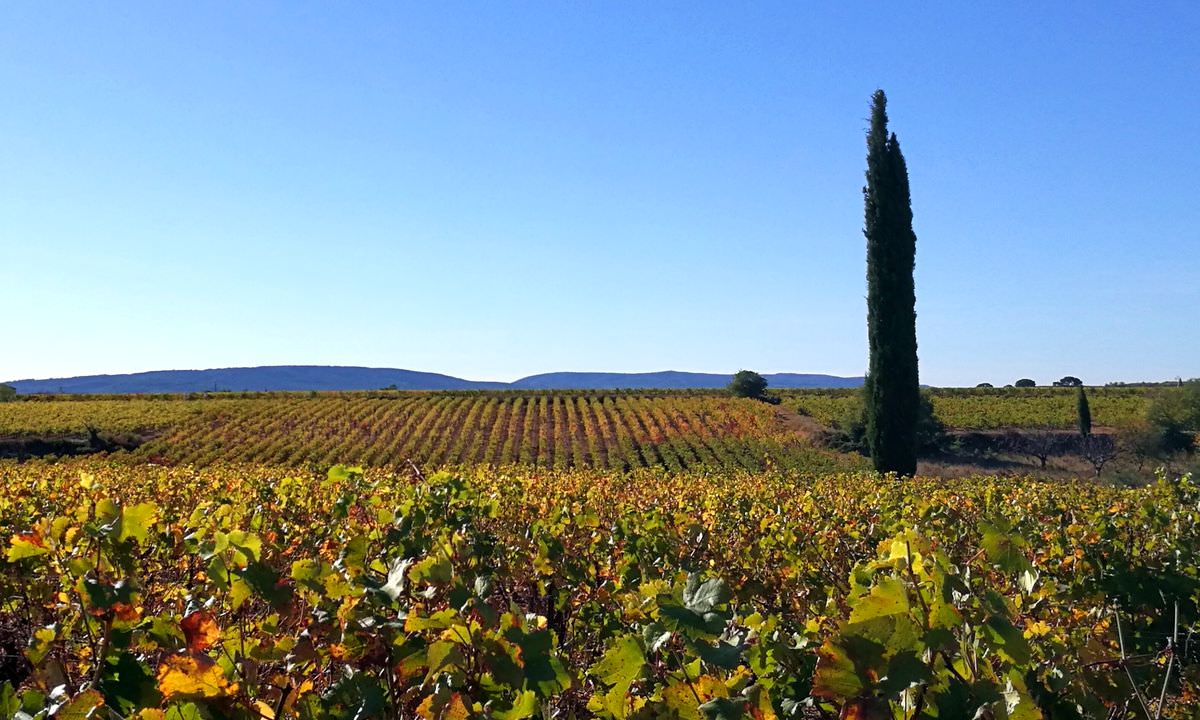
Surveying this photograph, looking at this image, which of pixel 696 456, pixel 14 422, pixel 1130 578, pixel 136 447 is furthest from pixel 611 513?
pixel 14 422

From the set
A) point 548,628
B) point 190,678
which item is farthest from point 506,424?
point 190,678

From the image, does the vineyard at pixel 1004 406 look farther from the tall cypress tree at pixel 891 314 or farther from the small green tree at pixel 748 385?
the tall cypress tree at pixel 891 314

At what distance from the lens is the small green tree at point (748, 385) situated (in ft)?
173

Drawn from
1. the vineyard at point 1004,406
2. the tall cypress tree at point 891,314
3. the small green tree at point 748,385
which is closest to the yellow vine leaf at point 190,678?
the tall cypress tree at point 891,314

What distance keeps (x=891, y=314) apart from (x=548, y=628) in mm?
25488

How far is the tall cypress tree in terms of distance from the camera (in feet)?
84.6

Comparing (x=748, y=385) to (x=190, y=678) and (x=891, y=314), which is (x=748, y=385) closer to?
(x=891, y=314)

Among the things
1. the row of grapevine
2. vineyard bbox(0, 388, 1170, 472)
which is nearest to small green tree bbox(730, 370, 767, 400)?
vineyard bbox(0, 388, 1170, 472)

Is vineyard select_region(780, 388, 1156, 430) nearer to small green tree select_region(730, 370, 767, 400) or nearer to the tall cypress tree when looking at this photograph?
small green tree select_region(730, 370, 767, 400)

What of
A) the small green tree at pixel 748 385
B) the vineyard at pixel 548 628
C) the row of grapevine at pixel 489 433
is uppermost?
the small green tree at pixel 748 385

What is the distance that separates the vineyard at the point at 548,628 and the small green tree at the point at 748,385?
49.6 m

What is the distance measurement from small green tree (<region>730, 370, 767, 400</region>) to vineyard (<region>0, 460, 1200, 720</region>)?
4960cm

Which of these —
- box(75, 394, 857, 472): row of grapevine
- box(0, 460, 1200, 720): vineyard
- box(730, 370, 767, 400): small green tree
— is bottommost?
box(75, 394, 857, 472): row of grapevine

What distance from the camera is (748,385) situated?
173 ft
